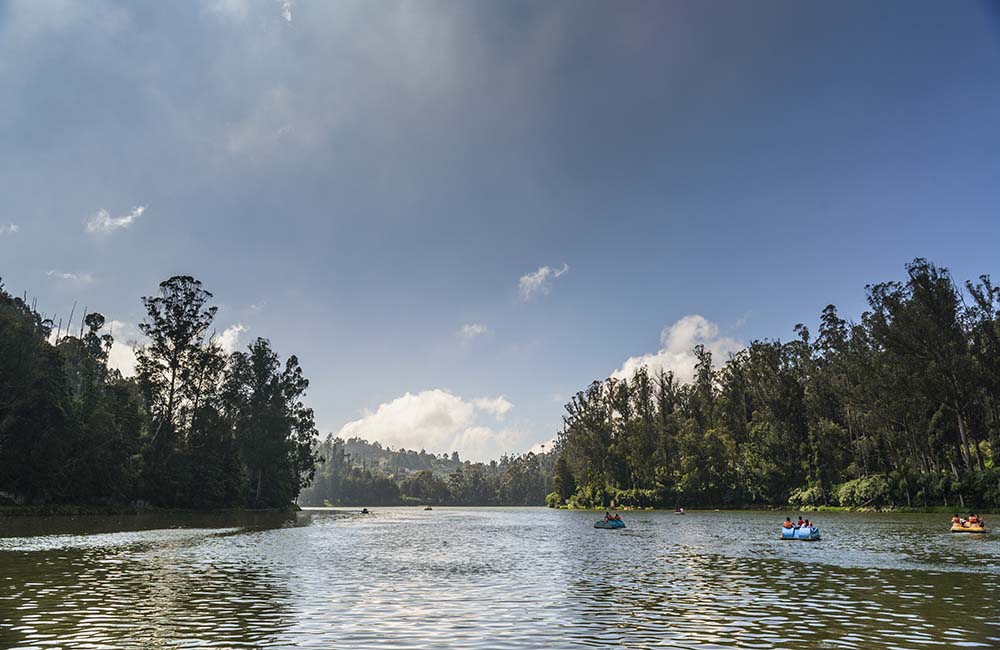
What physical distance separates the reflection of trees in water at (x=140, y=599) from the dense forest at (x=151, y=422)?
49758mm

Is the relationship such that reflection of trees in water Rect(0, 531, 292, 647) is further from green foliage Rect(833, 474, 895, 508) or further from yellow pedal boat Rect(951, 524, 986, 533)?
green foliage Rect(833, 474, 895, 508)

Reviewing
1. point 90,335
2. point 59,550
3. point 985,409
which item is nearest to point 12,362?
point 59,550

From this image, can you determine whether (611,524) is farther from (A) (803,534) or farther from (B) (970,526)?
(B) (970,526)

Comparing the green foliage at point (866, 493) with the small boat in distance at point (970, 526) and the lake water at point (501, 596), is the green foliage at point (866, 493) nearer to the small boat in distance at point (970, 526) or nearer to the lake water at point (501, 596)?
the small boat in distance at point (970, 526)

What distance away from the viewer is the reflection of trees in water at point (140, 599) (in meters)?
16.4

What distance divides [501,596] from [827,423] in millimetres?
113569

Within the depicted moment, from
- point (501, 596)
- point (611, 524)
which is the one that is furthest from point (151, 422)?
point (501, 596)

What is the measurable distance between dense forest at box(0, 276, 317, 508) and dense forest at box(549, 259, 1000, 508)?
78.8m

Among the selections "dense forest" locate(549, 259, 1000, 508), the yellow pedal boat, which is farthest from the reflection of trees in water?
"dense forest" locate(549, 259, 1000, 508)

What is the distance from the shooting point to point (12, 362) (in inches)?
2970

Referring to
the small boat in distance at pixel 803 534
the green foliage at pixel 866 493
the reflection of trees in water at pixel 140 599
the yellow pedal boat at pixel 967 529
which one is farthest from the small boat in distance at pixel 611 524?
the green foliage at pixel 866 493

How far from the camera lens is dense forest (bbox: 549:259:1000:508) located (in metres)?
89.9

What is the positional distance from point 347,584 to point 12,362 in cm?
7101

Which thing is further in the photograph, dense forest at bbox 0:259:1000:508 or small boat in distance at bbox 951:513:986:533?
dense forest at bbox 0:259:1000:508
